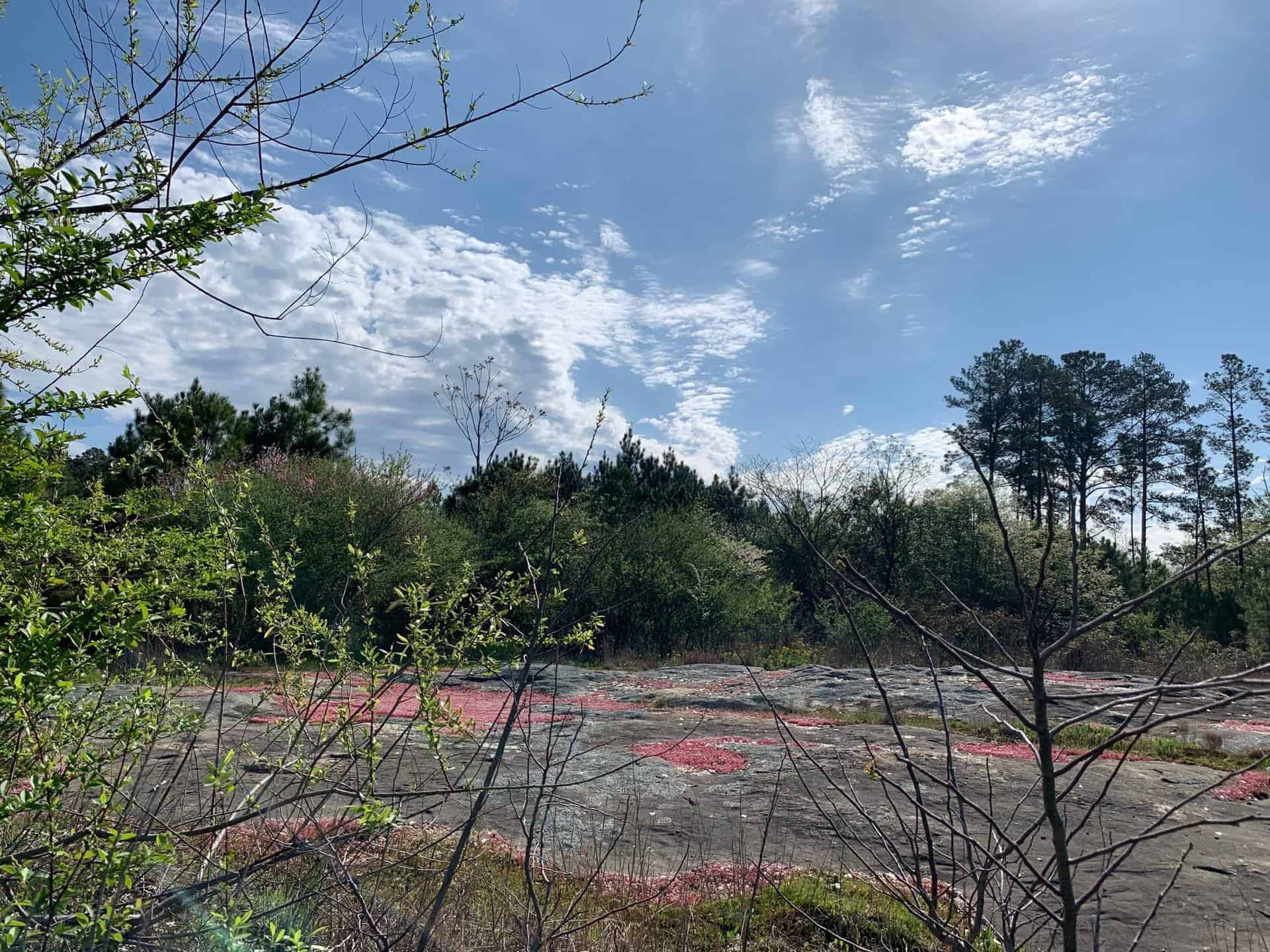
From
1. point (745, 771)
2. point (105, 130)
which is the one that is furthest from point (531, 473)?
point (105, 130)

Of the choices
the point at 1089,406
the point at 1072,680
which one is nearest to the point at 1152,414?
the point at 1089,406

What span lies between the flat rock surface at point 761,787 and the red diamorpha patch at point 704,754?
4 cm

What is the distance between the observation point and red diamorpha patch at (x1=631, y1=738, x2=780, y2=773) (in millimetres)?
8188

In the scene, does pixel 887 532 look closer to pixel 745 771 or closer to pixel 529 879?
pixel 745 771

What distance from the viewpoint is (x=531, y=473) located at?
25.9 m

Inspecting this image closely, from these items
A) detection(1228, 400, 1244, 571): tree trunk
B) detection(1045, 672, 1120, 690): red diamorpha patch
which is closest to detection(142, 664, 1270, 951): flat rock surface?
detection(1045, 672, 1120, 690): red diamorpha patch

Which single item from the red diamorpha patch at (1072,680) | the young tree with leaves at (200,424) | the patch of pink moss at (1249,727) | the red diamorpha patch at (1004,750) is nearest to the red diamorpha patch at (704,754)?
the red diamorpha patch at (1004,750)

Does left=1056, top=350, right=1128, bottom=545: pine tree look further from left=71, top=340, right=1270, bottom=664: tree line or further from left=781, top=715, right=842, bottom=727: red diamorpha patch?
left=781, top=715, right=842, bottom=727: red diamorpha patch

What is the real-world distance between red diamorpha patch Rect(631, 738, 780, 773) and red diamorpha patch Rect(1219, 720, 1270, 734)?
729cm

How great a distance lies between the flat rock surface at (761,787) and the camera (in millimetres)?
3324

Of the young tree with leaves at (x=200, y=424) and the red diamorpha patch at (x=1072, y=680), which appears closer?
the red diamorpha patch at (x=1072, y=680)

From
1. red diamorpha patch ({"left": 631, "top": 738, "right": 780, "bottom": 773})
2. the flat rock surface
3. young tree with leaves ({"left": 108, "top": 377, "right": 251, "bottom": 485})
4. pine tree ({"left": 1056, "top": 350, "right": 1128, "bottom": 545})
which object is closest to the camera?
the flat rock surface

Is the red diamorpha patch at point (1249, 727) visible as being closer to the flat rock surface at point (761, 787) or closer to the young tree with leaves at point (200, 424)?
the flat rock surface at point (761, 787)

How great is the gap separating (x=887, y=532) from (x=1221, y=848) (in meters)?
23.7
